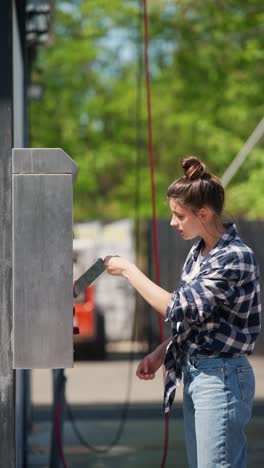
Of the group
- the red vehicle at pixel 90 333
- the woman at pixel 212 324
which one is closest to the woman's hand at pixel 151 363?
the woman at pixel 212 324

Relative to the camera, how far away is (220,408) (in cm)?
391

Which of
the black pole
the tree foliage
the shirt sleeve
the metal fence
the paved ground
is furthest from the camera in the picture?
the tree foliage

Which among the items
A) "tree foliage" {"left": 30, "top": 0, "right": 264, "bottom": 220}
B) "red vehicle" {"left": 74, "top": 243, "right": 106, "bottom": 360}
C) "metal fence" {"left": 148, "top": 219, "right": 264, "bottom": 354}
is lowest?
"red vehicle" {"left": 74, "top": 243, "right": 106, "bottom": 360}

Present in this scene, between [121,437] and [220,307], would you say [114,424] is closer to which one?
[121,437]

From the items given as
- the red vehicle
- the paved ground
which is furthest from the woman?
the red vehicle

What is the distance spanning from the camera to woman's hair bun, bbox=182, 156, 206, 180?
4.05m

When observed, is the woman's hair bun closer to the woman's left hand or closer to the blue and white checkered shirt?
the blue and white checkered shirt

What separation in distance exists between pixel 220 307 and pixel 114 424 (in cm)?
646

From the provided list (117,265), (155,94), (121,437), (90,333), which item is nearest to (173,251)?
(90,333)

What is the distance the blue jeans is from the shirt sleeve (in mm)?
188

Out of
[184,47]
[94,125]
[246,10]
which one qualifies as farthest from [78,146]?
[246,10]

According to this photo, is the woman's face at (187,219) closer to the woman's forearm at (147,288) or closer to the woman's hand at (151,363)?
the woman's forearm at (147,288)

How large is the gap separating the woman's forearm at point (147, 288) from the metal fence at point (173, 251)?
1401 cm

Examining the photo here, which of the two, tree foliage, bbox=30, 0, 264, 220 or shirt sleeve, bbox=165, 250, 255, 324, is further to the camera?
tree foliage, bbox=30, 0, 264, 220
